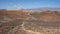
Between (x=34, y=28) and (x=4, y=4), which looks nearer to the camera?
(x=34, y=28)

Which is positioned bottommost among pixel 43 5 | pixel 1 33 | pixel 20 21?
pixel 1 33

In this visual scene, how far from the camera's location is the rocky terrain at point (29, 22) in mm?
1919

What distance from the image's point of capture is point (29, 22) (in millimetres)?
2000

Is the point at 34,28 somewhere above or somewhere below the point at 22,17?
below

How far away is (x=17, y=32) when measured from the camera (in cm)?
193

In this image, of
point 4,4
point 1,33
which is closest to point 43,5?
point 4,4

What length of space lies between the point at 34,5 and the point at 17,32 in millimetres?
553

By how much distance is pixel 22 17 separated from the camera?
2.02 metres

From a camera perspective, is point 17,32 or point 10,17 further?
point 10,17

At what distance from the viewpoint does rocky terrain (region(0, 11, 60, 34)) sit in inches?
75.5

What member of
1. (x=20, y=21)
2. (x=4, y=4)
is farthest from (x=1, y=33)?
(x=4, y=4)

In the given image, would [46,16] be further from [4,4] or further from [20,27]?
[4,4]

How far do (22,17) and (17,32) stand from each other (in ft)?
0.91

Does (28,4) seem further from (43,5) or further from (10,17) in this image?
(10,17)
